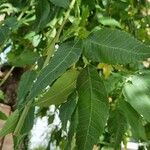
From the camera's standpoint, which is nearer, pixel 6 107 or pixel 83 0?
pixel 83 0

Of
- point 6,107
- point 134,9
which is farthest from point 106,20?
point 6,107

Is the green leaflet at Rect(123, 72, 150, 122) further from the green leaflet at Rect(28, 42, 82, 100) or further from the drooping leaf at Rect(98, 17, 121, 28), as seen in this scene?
the drooping leaf at Rect(98, 17, 121, 28)

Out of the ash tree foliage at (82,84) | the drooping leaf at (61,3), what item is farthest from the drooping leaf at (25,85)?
the drooping leaf at (61,3)

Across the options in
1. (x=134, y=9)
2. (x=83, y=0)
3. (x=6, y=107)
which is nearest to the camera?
(x=83, y=0)

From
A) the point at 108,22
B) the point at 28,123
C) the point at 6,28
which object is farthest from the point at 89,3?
the point at 28,123

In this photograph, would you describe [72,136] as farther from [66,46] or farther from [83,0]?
[83,0]

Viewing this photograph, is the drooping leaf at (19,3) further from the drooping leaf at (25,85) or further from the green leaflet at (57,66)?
the green leaflet at (57,66)

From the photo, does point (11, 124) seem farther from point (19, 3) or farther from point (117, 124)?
point (19, 3)
